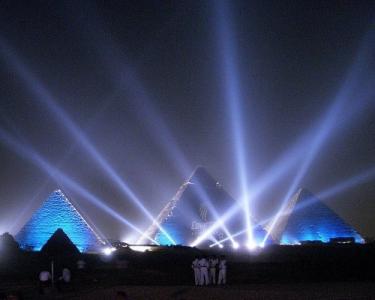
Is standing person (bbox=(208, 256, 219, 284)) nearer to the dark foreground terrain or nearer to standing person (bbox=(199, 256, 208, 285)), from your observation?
standing person (bbox=(199, 256, 208, 285))

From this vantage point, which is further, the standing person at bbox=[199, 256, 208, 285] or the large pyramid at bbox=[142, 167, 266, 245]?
the large pyramid at bbox=[142, 167, 266, 245]

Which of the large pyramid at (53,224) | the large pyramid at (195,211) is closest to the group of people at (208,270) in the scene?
the large pyramid at (53,224)

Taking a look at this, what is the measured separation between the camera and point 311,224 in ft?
120

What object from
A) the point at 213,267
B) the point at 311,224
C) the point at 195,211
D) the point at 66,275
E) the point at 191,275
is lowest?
the point at 66,275

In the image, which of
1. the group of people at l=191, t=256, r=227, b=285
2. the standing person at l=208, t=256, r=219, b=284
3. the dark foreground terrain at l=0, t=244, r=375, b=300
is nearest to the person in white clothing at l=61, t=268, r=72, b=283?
the dark foreground terrain at l=0, t=244, r=375, b=300

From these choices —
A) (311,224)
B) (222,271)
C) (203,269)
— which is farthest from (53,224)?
(311,224)

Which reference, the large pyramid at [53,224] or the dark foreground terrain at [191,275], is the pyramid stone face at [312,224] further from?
the large pyramid at [53,224]

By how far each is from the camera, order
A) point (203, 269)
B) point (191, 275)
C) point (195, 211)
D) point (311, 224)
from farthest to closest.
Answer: point (195, 211) < point (311, 224) < point (191, 275) < point (203, 269)

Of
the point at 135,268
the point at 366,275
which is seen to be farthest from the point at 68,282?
the point at 366,275

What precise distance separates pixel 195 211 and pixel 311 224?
799cm

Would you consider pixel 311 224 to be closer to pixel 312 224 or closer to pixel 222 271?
pixel 312 224

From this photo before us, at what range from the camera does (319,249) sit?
30078mm

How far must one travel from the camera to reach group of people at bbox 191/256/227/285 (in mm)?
19109

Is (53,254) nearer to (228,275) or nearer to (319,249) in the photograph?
(228,275)
